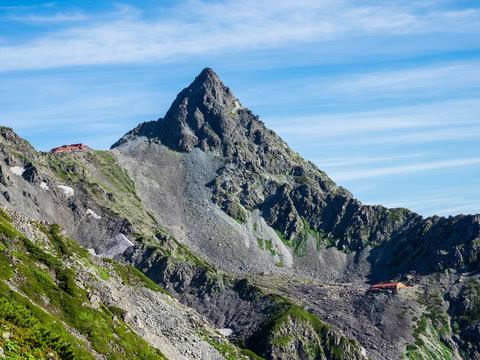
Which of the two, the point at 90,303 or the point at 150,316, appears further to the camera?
the point at 150,316

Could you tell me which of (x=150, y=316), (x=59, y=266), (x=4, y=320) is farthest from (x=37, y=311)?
(x=150, y=316)

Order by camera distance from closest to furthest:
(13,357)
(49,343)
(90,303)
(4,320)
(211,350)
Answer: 1. (13,357)
2. (4,320)
3. (49,343)
4. (90,303)
5. (211,350)

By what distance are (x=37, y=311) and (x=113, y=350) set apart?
1311cm

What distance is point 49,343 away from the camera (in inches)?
2251

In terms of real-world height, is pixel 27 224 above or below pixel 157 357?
above

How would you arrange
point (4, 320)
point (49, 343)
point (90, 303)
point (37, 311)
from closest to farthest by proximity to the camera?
point (4, 320)
point (49, 343)
point (37, 311)
point (90, 303)

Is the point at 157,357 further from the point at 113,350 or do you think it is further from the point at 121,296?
the point at 121,296

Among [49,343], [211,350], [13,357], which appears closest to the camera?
[13,357]

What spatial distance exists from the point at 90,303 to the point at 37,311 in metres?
17.4

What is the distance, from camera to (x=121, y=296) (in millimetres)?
99000

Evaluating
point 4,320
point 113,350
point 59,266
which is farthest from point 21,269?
point 4,320

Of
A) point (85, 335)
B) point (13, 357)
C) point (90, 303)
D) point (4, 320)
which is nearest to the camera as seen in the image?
point (13, 357)

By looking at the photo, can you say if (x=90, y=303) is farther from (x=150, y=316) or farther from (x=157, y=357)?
(x=150, y=316)

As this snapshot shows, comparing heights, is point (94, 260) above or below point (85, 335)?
above
